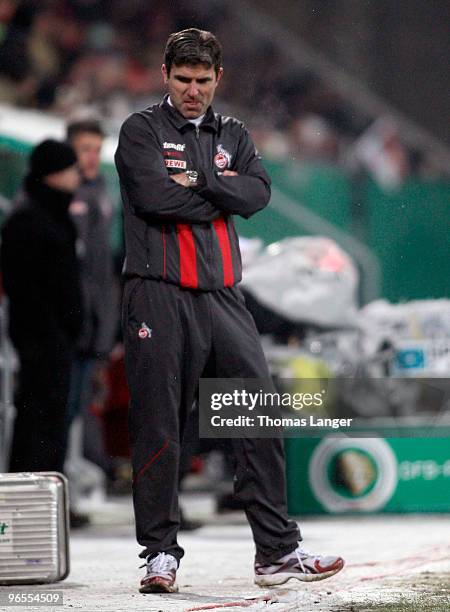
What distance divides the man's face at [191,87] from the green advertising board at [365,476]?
100 inches

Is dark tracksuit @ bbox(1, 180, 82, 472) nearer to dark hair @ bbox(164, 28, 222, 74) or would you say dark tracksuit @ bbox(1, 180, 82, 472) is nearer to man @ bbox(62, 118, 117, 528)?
man @ bbox(62, 118, 117, 528)

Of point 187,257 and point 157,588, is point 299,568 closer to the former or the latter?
point 157,588

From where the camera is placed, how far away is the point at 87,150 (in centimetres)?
647

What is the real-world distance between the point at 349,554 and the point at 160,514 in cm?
118

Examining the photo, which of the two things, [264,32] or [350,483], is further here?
[264,32]

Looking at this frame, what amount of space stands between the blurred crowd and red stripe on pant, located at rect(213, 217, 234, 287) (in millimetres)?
2816

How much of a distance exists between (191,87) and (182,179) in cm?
27

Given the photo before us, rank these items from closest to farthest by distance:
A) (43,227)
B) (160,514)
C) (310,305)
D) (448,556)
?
(160,514), (448,556), (43,227), (310,305)

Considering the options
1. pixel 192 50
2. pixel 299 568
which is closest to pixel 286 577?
pixel 299 568

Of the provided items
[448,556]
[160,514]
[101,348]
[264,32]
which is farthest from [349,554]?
[264,32]

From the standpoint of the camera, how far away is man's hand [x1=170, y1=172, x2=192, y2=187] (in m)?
4.09

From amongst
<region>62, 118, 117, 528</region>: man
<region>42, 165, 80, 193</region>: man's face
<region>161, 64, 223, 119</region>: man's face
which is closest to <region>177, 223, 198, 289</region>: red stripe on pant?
<region>161, 64, 223, 119</region>: man's face

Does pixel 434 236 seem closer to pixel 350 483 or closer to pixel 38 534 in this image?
pixel 350 483

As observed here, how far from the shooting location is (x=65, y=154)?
5781 mm
